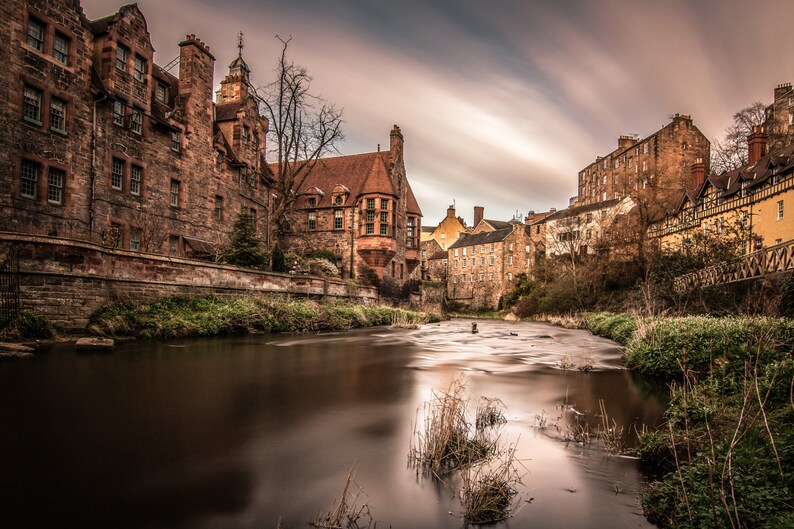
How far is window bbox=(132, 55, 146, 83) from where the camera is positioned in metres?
22.4

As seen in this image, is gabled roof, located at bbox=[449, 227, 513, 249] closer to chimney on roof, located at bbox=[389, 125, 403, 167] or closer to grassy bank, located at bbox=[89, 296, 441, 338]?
chimney on roof, located at bbox=[389, 125, 403, 167]

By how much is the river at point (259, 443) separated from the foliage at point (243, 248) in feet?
41.6

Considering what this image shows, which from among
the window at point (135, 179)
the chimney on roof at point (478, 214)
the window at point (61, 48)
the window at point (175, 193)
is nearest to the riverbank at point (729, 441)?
the window at point (135, 179)

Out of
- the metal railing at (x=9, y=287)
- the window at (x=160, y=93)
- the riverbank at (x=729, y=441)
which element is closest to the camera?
the riverbank at (x=729, y=441)

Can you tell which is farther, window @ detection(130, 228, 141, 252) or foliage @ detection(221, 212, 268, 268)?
foliage @ detection(221, 212, 268, 268)

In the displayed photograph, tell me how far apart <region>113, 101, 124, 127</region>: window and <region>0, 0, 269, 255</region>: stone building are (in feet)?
0.17

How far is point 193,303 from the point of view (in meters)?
18.9

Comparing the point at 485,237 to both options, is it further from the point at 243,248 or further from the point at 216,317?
the point at 216,317

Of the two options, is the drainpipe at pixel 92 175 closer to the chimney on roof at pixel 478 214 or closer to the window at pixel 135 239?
the window at pixel 135 239

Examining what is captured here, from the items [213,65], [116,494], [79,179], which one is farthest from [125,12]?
[116,494]

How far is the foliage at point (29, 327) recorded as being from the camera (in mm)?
12656

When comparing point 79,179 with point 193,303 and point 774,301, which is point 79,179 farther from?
point 774,301

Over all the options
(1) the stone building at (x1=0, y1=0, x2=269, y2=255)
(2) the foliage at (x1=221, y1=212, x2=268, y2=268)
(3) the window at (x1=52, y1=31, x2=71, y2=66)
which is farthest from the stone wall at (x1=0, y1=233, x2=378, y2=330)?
(3) the window at (x1=52, y1=31, x2=71, y2=66)

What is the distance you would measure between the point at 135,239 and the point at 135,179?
116 inches
